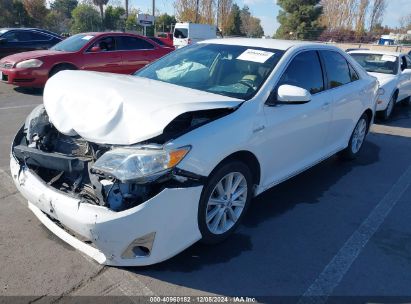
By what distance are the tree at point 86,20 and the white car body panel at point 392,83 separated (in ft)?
141

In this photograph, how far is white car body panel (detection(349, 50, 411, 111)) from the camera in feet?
26.9

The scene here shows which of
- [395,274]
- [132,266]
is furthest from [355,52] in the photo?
[132,266]

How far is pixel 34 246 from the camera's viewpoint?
3.11 metres

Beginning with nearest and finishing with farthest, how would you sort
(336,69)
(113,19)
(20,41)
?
(336,69) < (20,41) < (113,19)

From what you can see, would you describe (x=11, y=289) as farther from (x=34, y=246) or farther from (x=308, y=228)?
(x=308, y=228)

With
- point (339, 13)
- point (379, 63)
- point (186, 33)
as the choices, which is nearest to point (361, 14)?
point (339, 13)

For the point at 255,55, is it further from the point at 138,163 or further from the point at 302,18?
the point at 302,18

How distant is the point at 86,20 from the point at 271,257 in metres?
49.7

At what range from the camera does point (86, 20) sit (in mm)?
47312

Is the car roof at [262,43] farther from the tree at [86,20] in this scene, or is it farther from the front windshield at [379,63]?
the tree at [86,20]

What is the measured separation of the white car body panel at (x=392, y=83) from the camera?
26.9 ft

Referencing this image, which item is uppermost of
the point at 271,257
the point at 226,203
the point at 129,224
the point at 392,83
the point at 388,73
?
the point at 388,73

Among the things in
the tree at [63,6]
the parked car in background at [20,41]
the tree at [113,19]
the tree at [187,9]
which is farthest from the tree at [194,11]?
the parked car in background at [20,41]

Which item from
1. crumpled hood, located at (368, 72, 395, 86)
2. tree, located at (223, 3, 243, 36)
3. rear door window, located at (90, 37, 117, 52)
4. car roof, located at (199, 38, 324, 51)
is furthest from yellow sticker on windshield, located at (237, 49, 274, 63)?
tree, located at (223, 3, 243, 36)
